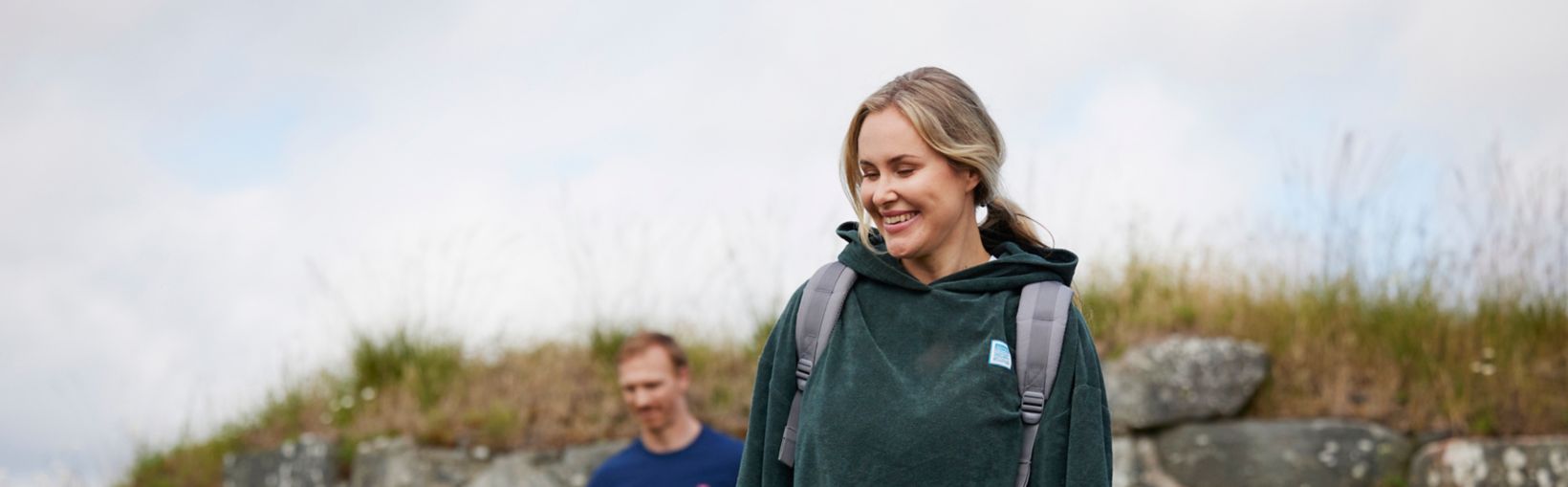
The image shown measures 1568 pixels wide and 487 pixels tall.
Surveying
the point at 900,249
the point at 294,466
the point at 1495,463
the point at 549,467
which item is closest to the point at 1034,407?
the point at 900,249

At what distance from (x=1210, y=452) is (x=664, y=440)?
131 inches

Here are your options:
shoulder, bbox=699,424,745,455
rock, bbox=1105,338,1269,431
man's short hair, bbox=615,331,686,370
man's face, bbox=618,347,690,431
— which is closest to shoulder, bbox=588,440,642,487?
man's face, bbox=618,347,690,431

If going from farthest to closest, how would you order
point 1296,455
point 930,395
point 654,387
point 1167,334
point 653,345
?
point 1167,334 → point 1296,455 → point 653,345 → point 654,387 → point 930,395

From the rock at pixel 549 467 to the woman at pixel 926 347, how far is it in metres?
5.73

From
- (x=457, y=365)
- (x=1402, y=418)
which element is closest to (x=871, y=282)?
(x=1402, y=418)

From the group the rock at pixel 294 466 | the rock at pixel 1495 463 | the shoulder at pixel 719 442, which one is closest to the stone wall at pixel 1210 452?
the rock at pixel 1495 463

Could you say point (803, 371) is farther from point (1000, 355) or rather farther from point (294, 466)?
point (294, 466)

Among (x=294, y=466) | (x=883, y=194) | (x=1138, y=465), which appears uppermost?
(x=883, y=194)

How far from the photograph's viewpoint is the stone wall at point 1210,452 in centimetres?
703

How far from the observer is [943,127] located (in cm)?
238

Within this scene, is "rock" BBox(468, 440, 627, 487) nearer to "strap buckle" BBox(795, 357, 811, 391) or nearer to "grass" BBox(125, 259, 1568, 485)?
"grass" BBox(125, 259, 1568, 485)

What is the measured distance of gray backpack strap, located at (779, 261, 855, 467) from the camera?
2453 millimetres

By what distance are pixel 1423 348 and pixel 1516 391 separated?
51 centimetres

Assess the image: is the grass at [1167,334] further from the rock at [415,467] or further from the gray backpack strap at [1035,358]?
the gray backpack strap at [1035,358]
